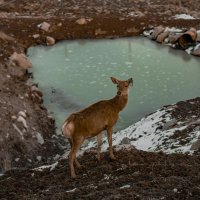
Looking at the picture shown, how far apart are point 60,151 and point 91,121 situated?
10054 millimetres

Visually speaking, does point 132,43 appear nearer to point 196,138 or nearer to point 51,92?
point 51,92

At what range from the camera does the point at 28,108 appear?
2617cm

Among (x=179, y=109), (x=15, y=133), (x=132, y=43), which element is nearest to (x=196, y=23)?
(x=132, y=43)

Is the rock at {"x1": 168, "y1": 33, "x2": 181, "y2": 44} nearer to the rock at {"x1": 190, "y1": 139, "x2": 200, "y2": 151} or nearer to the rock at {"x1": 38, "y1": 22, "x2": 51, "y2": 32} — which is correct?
the rock at {"x1": 38, "y1": 22, "x2": 51, "y2": 32}

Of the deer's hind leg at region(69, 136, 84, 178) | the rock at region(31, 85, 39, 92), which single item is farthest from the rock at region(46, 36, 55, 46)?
the deer's hind leg at region(69, 136, 84, 178)

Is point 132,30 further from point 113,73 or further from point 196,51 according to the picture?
point 113,73

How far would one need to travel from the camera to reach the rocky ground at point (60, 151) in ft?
36.6

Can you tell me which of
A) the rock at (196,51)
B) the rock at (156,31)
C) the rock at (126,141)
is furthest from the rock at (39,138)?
the rock at (156,31)

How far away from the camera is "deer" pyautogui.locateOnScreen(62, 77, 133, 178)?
12898 mm

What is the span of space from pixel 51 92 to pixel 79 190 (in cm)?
2117

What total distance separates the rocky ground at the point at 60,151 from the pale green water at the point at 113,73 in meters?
1.68

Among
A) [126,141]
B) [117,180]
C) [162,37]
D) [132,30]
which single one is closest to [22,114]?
[126,141]

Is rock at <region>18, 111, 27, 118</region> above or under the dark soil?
under

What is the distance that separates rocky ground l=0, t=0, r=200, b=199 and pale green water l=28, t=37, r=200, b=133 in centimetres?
168
